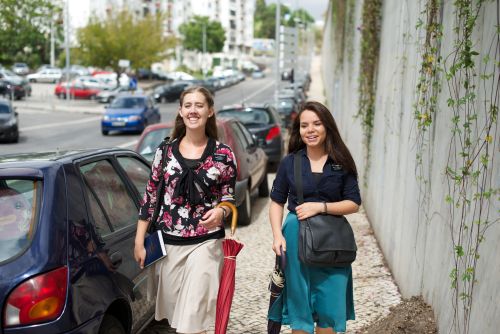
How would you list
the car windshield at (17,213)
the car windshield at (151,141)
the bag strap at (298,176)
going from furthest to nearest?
1. the car windshield at (151,141)
2. the bag strap at (298,176)
3. the car windshield at (17,213)

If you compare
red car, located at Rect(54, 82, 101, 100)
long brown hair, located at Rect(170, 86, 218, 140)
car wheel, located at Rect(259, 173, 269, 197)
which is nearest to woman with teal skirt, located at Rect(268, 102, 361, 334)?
long brown hair, located at Rect(170, 86, 218, 140)

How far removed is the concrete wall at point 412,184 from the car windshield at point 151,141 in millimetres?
3098

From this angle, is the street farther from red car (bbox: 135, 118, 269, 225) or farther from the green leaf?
the green leaf

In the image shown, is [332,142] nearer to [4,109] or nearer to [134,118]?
[4,109]

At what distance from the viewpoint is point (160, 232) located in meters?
3.45

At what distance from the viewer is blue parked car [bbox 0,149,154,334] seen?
2.90m

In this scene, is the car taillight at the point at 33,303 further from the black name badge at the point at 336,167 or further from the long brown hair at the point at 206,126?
the black name badge at the point at 336,167

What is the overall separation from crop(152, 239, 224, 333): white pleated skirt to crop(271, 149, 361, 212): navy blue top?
19.3 inches

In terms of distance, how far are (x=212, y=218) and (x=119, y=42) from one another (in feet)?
166

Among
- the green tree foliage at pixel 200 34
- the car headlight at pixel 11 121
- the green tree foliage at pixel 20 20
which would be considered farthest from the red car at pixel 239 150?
the green tree foliage at pixel 200 34

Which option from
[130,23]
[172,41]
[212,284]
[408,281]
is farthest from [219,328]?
[172,41]

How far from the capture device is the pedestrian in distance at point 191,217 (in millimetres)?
3373

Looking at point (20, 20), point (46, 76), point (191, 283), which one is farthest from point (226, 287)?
point (46, 76)

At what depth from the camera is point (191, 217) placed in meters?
3.42
